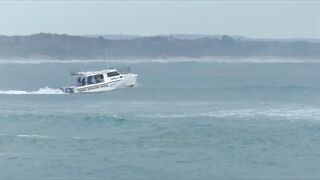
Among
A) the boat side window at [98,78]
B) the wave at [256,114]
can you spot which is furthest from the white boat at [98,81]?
the wave at [256,114]

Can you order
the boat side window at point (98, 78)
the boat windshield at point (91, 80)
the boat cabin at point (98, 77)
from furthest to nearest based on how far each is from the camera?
1. the boat side window at point (98, 78)
2. the boat windshield at point (91, 80)
3. the boat cabin at point (98, 77)

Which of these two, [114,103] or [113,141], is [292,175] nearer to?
[113,141]

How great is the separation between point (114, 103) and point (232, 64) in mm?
117945

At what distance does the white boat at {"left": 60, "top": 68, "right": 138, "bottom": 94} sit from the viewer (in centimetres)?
5584

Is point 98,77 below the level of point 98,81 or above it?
above

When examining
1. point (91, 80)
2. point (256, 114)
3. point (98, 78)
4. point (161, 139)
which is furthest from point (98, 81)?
point (161, 139)

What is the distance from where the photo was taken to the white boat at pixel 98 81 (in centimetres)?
5584

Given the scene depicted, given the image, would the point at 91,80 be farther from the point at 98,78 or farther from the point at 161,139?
the point at 161,139

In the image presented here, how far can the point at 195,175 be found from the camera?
24.5m

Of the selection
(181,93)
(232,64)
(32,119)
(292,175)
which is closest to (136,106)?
(32,119)

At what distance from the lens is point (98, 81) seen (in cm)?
5684

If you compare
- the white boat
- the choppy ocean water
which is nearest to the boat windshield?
the white boat

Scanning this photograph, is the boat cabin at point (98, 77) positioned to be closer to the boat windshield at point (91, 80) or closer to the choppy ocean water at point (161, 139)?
the boat windshield at point (91, 80)

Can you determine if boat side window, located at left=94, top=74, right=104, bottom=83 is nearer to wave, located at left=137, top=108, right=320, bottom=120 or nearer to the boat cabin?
the boat cabin
